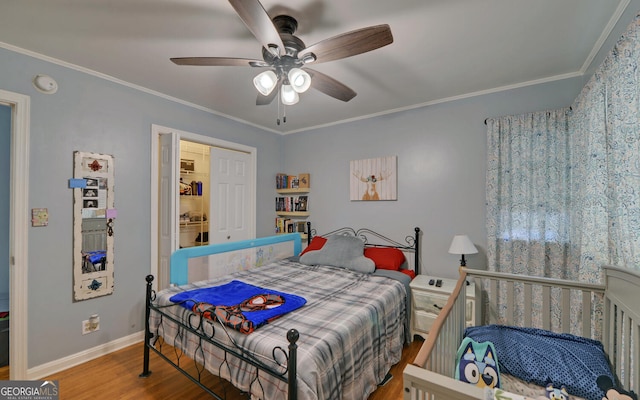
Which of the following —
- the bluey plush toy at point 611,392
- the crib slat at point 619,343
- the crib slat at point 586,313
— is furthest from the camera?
the crib slat at point 586,313

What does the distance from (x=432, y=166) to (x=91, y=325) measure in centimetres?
375

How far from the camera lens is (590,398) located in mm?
1265

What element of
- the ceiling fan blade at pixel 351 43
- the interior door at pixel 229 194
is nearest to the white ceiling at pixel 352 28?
the ceiling fan blade at pixel 351 43

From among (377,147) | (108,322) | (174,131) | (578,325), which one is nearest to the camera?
(578,325)

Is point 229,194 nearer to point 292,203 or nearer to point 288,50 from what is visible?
point 292,203

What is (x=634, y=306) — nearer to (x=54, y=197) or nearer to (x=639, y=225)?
(x=639, y=225)

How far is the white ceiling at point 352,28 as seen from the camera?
158cm

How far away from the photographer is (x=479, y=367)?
1.35 metres

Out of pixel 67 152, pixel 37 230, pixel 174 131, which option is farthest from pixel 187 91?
pixel 37 230

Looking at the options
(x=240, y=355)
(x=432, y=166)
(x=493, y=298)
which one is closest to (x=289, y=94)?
(x=240, y=355)

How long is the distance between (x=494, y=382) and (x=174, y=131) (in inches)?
135

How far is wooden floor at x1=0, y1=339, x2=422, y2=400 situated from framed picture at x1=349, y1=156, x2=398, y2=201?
180 cm

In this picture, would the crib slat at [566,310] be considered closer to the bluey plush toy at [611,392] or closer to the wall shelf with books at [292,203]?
the bluey plush toy at [611,392]

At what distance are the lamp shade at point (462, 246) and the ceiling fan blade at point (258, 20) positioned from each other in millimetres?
2314
